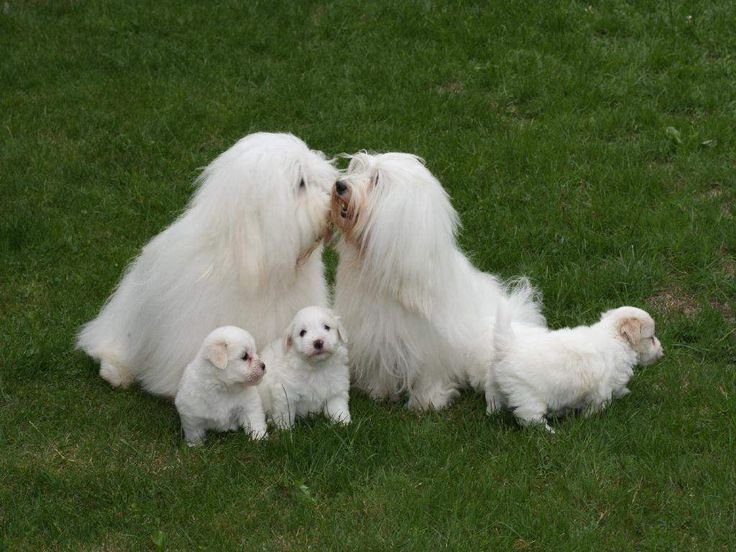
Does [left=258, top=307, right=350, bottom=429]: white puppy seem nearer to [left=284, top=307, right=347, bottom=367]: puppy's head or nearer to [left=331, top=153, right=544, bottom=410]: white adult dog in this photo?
[left=284, top=307, right=347, bottom=367]: puppy's head

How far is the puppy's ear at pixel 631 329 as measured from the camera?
5.79 meters

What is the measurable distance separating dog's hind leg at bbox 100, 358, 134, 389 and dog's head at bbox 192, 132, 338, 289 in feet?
3.79

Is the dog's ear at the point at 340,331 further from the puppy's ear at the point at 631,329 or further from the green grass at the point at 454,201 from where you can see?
the puppy's ear at the point at 631,329

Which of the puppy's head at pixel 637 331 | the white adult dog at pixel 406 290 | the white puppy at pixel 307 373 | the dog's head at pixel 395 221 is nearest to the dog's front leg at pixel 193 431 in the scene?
the white puppy at pixel 307 373

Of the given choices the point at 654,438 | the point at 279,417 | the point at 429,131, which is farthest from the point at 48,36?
the point at 654,438

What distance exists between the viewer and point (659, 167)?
861 centimetres

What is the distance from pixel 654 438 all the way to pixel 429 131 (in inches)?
172

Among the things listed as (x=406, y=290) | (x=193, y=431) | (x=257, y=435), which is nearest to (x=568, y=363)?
(x=406, y=290)

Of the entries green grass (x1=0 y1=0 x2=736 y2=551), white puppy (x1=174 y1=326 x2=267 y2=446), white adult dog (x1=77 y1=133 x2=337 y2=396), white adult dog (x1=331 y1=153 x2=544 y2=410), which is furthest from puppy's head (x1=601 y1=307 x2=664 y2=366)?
white puppy (x1=174 y1=326 x2=267 y2=446)

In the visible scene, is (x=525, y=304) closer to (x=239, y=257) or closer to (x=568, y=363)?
(x=568, y=363)

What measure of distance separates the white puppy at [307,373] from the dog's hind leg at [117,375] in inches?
40.4

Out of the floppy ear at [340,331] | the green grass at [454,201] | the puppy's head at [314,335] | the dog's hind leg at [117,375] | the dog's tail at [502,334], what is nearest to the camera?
the green grass at [454,201]

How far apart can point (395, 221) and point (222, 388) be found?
3.88 feet

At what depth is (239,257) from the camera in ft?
18.4
